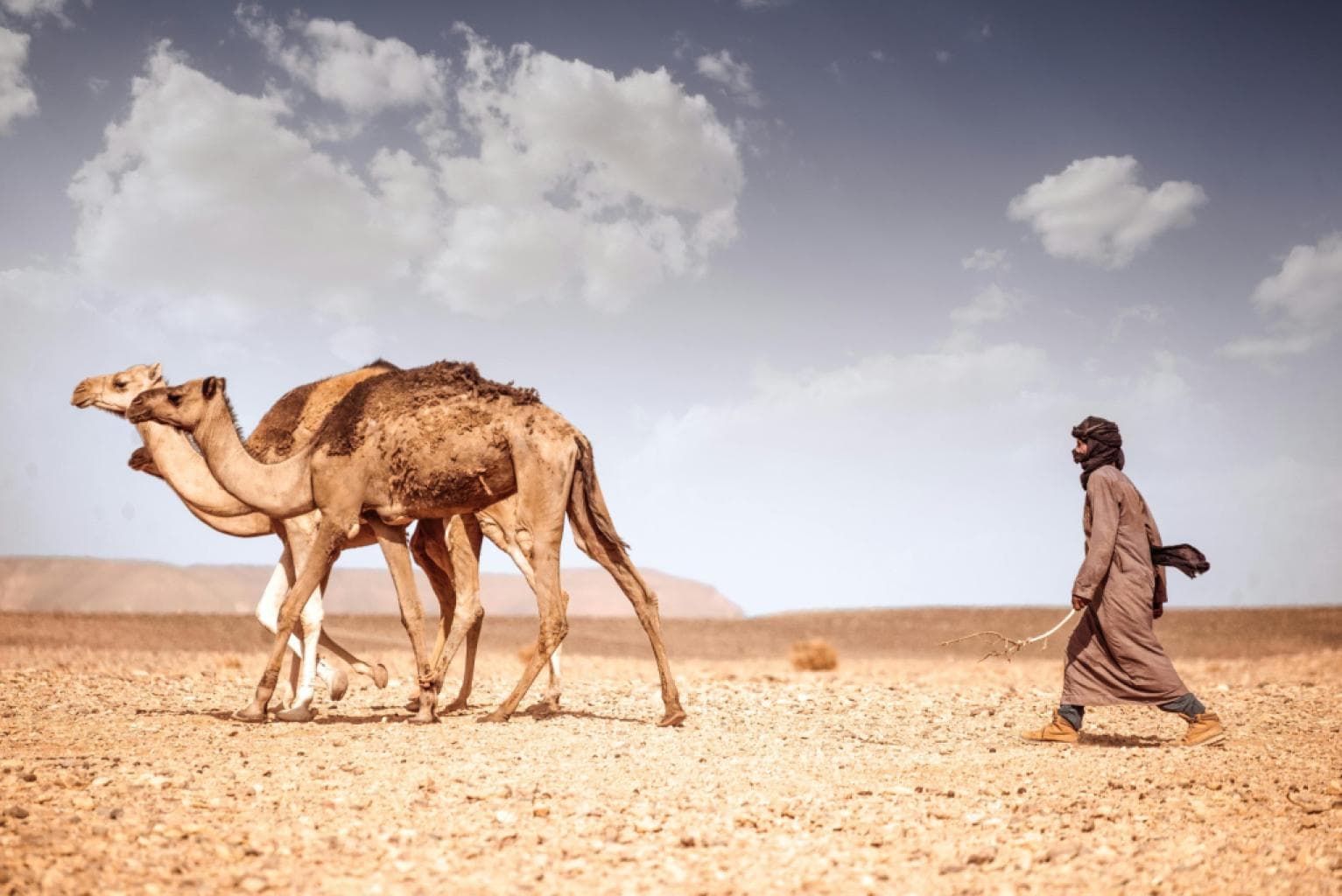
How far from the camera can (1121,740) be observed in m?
10.0

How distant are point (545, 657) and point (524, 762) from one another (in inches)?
74.2

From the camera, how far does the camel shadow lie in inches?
378

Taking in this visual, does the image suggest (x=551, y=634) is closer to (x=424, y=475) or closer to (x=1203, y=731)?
(x=424, y=475)

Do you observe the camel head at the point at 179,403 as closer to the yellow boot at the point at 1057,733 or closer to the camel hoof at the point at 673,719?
the camel hoof at the point at 673,719

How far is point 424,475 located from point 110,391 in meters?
3.66

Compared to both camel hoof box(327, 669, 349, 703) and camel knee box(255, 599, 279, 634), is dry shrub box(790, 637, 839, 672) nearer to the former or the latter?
camel hoof box(327, 669, 349, 703)

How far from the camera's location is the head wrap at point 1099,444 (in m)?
9.51

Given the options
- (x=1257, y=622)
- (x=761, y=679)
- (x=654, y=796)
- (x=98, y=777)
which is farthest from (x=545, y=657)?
(x=1257, y=622)

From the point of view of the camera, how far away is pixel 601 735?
9000mm

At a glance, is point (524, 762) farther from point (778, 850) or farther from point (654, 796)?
point (778, 850)

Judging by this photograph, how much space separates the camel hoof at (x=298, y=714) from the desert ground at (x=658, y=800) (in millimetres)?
334

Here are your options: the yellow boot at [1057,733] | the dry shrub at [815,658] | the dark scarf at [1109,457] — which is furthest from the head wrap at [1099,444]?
the dry shrub at [815,658]

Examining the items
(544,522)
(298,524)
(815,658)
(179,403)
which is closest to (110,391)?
(179,403)

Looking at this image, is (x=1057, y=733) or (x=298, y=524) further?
(x=298, y=524)
